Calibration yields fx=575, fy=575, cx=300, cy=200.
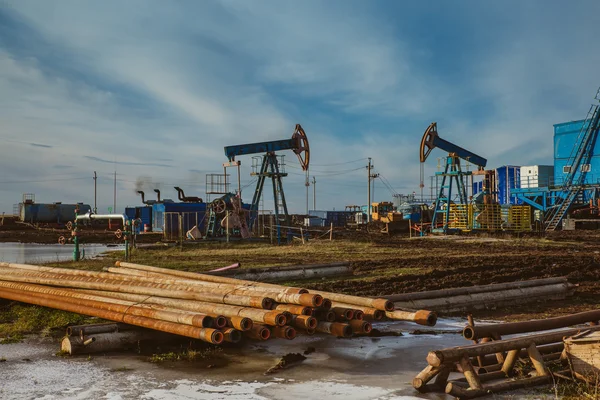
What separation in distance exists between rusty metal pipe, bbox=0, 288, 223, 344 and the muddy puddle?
40cm

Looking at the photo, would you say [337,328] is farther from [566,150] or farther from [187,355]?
[566,150]

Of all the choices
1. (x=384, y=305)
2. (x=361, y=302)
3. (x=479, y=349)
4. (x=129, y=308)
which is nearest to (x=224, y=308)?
(x=129, y=308)

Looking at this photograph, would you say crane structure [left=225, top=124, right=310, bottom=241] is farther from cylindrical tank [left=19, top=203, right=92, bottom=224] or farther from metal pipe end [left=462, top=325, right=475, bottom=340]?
cylindrical tank [left=19, top=203, right=92, bottom=224]

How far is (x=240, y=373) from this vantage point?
641 cm

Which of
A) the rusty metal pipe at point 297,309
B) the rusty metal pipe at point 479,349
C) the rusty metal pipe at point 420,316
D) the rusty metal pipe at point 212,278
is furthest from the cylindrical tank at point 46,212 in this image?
the rusty metal pipe at point 479,349

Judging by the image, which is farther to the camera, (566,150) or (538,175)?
(538,175)

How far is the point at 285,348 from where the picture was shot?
303 inches

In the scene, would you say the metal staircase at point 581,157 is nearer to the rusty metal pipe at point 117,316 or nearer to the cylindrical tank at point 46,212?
the rusty metal pipe at point 117,316

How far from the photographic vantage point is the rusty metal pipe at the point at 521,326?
5.82m

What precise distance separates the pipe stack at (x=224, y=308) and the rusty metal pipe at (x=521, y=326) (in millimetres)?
827

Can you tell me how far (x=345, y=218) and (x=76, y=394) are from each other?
77.7m

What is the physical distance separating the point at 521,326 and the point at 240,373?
10.3 ft

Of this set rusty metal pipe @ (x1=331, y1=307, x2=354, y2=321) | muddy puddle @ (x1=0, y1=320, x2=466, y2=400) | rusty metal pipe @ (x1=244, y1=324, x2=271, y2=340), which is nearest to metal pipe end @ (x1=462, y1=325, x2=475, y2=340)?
muddy puddle @ (x1=0, y1=320, x2=466, y2=400)

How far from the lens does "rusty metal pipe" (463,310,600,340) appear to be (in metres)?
5.82
